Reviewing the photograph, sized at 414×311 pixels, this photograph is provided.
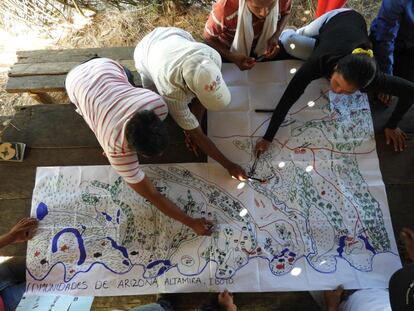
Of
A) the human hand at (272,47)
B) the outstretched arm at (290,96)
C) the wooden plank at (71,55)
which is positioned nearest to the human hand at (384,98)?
the outstretched arm at (290,96)

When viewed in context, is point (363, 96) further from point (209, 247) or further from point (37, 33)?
point (37, 33)

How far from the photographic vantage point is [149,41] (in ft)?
5.12

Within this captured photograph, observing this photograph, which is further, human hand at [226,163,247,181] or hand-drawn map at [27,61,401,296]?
human hand at [226,163,247,181]

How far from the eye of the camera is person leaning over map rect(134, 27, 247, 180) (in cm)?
129

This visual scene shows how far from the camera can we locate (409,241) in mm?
A: 1617

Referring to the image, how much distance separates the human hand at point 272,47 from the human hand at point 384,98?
0.60 meters

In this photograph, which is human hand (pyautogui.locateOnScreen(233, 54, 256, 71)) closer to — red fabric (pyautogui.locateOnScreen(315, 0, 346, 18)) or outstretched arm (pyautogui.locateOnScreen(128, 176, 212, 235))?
red fabric (pyautogui.locateOnScreen(315, 0, 346, 18))

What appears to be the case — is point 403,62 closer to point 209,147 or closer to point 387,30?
point 387,30

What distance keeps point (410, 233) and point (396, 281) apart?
→ 0.49 m

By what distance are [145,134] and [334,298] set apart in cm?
109

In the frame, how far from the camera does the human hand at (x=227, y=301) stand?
1.54 meters

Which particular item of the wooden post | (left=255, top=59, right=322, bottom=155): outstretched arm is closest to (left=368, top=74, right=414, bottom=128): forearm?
(left=255, top=59, right=322, bottom=155): outstretched arm

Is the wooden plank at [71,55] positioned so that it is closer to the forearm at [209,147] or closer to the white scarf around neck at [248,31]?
the white scarf around neck at [248,31]

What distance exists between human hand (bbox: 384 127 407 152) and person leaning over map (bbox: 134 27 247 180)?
0.92m
